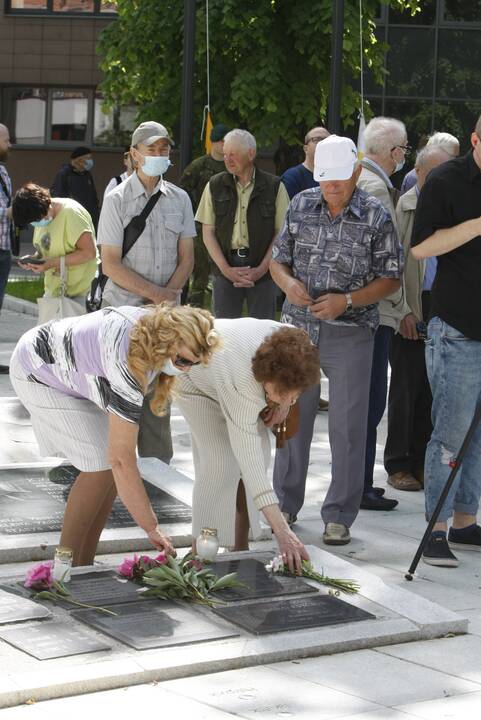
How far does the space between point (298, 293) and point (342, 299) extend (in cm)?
24

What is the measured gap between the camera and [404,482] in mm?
8555

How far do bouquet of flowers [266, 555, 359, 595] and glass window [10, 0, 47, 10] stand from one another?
30798mm

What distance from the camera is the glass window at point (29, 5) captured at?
115 feet

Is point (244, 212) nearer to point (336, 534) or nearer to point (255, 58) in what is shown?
point (336, 534)

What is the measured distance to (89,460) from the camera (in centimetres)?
588

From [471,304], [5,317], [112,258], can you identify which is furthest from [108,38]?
[471,304]

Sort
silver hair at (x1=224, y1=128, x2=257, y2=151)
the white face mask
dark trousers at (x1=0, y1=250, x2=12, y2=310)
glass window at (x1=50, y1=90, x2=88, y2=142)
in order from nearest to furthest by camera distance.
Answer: the white face mask
silver hair at (x1=224, y1=128, x2=257, y2=151)
dark trousers at (x1=0, y1=250, x2=12, y2=310)
glass window at (x1=50, y1=90, x2=88, y2=142)

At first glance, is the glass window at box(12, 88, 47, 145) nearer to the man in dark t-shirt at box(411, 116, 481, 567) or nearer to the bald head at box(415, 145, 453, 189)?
the bald head at box(415, 145, 453, 189)

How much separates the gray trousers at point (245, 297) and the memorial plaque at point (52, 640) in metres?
4.86

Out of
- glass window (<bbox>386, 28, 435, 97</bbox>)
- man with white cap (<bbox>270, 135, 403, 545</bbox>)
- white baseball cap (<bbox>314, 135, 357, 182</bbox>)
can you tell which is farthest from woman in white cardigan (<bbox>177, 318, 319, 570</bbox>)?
glass window (<bbox>386, 28, 435, 97</bbox>)

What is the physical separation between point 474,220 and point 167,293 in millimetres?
2169

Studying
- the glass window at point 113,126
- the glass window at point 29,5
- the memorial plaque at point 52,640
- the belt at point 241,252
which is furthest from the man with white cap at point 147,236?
the glass window at point 29,5

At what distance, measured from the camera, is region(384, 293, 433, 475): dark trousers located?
855 centimetres

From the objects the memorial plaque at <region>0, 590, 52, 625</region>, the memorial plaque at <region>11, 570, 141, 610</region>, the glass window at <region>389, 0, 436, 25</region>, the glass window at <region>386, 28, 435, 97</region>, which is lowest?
the memorial plaque at <region>0, 590, 52, 625</region>
